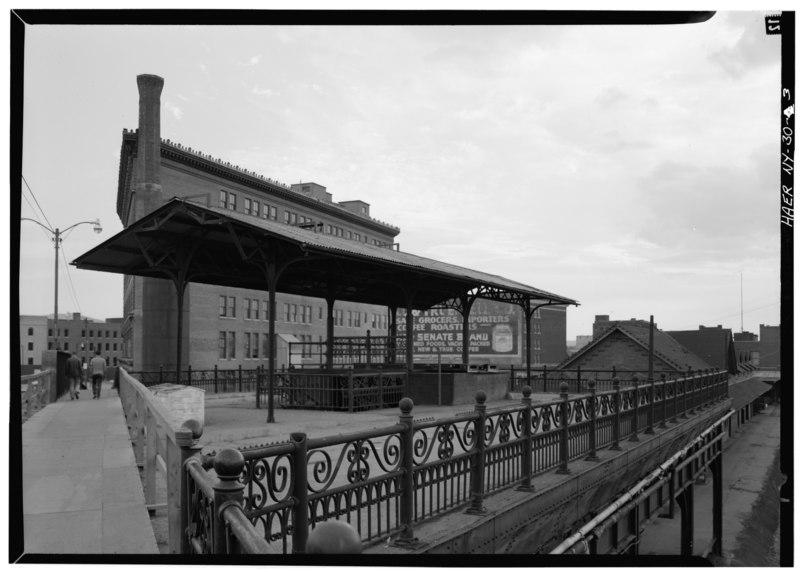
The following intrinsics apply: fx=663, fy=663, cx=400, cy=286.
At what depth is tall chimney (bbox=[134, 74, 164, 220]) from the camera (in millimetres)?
46188

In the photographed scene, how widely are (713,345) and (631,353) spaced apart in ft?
24.8

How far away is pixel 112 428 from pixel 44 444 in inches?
101

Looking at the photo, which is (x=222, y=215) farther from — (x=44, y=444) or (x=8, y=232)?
(x=8, y=232)

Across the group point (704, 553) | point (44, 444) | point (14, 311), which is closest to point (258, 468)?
point (14, 311)

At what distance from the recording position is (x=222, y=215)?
1603cm

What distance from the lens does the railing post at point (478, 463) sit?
7.41 m

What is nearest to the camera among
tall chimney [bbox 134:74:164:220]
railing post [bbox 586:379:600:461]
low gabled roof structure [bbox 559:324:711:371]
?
railing post [bbox 586:379:600:461]

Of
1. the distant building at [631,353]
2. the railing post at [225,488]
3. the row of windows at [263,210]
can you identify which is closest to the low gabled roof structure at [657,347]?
the distant building at [631,353]

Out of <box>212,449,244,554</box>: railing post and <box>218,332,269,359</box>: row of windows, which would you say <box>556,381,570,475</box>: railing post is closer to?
<box>212,449,244,554</box>: railing post

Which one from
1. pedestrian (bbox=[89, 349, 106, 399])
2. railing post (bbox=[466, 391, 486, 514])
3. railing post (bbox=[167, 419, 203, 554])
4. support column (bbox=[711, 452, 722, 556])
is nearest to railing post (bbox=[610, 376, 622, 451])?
railing post (bbox=[466, 391, 486, 514])

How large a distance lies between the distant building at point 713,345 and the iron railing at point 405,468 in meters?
36.3

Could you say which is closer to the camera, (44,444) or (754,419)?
(44,444)

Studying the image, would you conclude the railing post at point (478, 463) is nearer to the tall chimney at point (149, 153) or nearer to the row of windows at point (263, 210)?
the row of windows at point (263, 210)

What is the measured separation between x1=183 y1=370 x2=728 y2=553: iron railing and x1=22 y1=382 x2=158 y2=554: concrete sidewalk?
1148 millimetres
